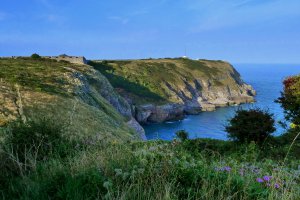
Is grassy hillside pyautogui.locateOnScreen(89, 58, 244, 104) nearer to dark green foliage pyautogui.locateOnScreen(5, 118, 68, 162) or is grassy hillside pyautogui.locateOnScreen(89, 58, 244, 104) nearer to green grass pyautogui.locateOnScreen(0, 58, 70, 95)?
green grass pyautogui.locateOnScreen(0, 58, 70, 95)

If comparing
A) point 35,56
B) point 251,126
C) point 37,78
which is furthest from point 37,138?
point 35,56

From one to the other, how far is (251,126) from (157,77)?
104 m

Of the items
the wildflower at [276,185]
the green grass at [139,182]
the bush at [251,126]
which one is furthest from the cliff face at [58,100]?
the wildflower at [276,185]

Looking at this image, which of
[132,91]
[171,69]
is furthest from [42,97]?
[171,69]

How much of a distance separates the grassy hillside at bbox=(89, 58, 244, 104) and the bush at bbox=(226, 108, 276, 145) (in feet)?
252

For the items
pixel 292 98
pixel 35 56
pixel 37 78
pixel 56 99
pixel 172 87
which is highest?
pixel 35 56

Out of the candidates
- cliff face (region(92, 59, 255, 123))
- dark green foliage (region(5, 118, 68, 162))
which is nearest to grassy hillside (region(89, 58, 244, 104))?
cliff face (region(92, 59, 255, 123))

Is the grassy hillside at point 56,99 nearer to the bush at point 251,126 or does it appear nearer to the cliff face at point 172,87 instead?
the bush at point 251,126

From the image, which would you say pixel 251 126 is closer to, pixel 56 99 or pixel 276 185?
pixel 276 185

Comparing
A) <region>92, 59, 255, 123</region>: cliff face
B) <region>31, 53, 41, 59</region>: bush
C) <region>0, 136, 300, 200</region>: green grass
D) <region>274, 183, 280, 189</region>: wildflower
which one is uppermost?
<region>31, 53, 41, 59</region>: bush

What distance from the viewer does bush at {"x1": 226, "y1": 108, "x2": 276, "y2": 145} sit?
19.6 meters

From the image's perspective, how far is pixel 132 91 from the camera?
104 m

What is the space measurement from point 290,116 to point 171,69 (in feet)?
380

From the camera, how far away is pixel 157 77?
12369 cm
